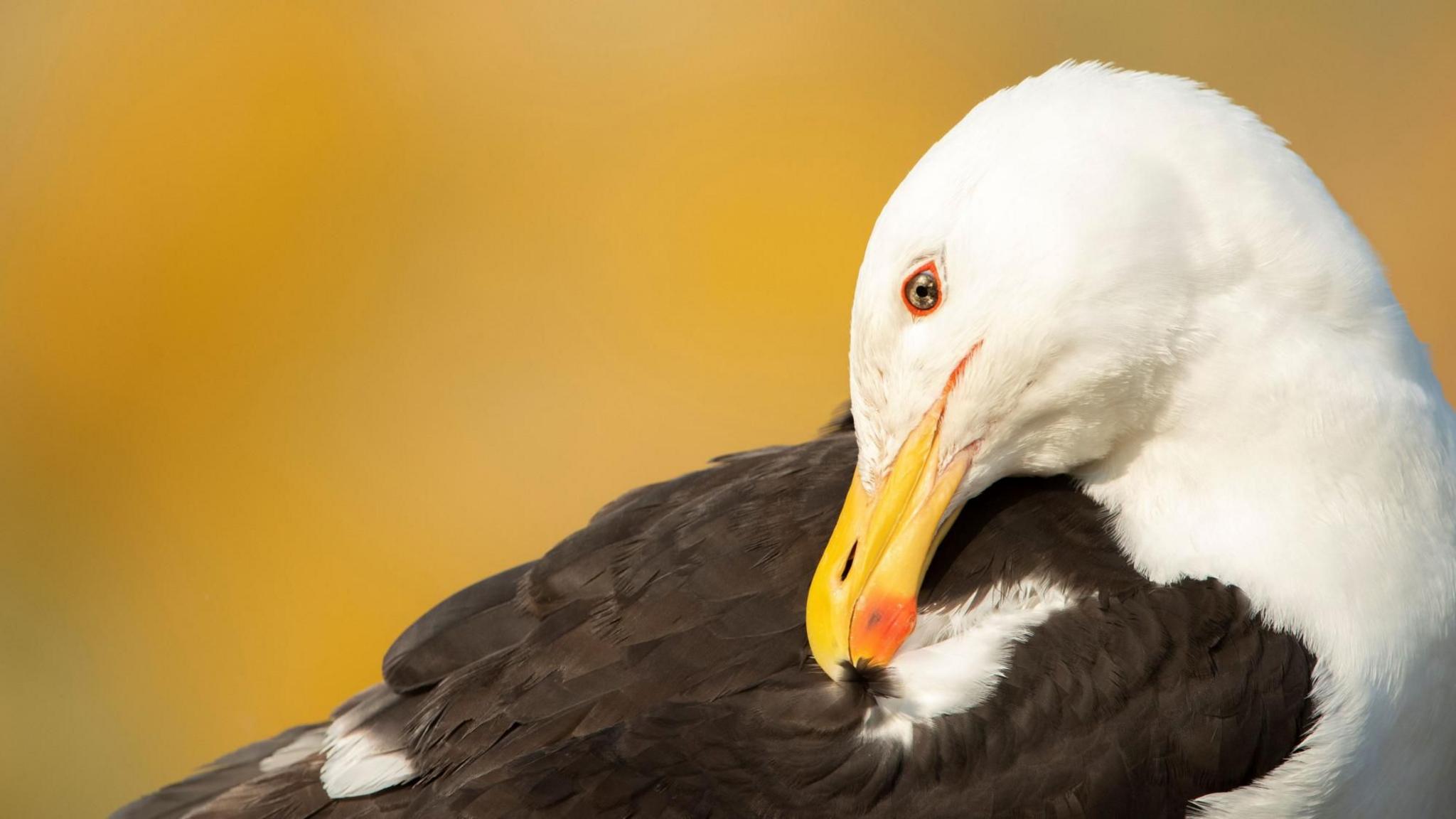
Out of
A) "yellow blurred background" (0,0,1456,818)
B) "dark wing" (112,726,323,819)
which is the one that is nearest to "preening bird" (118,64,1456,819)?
"dark wing" (112,726,323,819)

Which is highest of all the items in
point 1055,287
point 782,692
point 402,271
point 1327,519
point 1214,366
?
point 402,271

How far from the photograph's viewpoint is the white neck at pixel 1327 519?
2.87 metres

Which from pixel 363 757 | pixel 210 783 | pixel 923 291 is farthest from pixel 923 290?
pixel 210 783

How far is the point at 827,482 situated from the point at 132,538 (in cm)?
540

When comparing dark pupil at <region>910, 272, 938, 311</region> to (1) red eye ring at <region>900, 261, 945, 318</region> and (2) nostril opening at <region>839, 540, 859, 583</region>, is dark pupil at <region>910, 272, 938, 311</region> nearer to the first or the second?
(1) red eye ring at <region>900, 261, 945, 318</region>

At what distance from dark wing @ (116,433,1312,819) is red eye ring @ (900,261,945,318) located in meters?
0.50

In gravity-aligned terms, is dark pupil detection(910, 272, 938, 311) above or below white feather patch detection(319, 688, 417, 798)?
above

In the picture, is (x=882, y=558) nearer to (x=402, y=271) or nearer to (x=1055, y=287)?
(x=1055, y=287)

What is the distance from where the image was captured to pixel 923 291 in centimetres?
290

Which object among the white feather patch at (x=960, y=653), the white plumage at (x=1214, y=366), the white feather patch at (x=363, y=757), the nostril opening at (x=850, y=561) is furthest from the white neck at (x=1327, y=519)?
the white feather patch at (x=363, y=757)

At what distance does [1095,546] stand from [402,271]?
19.1ft

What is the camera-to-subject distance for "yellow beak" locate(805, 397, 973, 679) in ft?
9.36

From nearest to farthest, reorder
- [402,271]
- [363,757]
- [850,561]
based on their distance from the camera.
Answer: [850,561], [363,757], [402,271]

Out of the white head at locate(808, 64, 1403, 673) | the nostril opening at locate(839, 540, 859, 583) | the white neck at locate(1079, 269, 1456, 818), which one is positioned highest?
the white head at locate(808, 64, 1403, 673)
